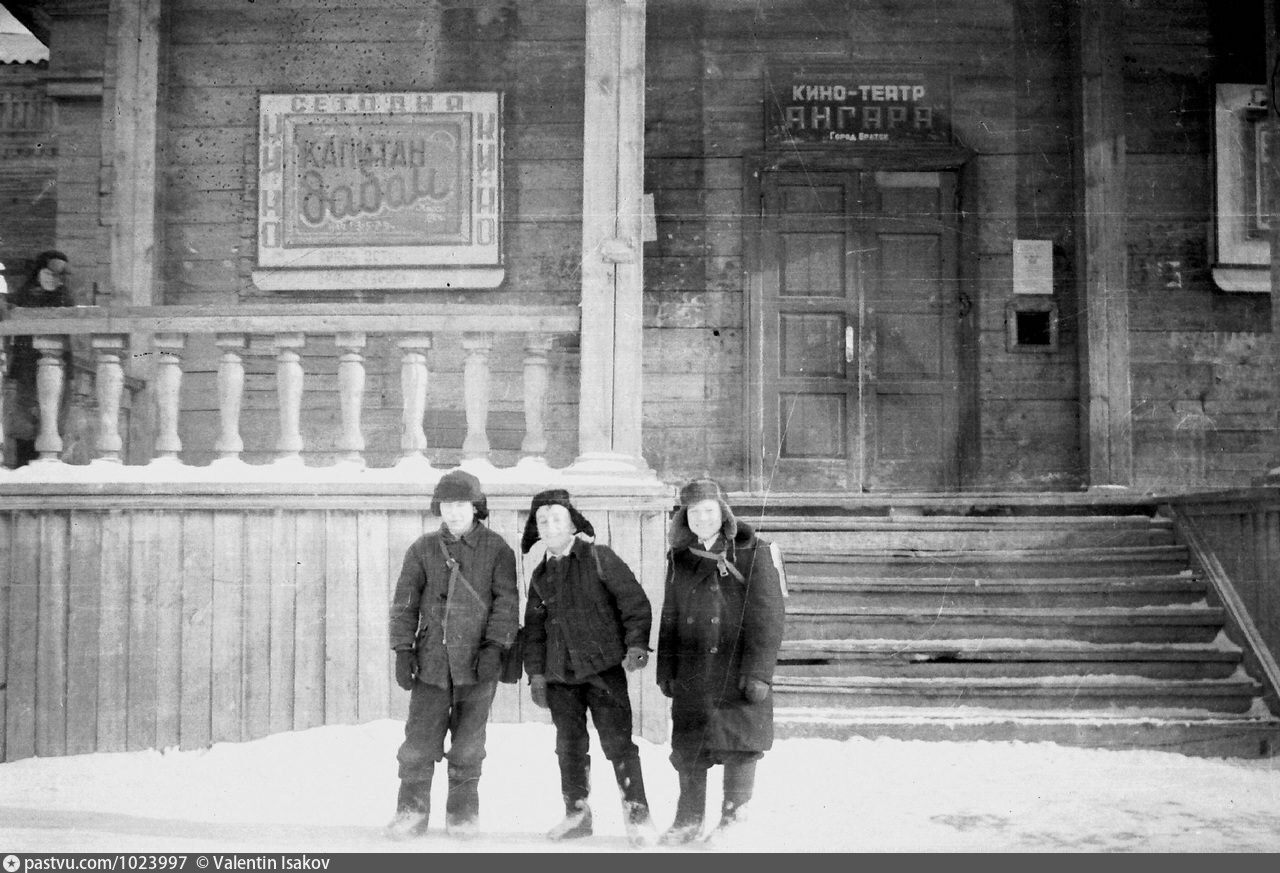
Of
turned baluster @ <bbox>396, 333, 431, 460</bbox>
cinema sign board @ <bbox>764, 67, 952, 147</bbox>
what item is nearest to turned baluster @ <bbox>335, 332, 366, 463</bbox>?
turned baluster @ <bbox>396, 333, 431, 460</bbox>

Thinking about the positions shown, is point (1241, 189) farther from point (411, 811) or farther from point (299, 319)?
point (411, 811)

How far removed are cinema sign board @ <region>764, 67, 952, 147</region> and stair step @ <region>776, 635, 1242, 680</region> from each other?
4153 mm

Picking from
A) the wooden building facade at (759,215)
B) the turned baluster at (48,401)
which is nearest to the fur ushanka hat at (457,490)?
the turned baluster at (48,401)

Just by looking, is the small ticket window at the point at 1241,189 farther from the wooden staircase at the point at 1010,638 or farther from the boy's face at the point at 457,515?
the boy's face at the point at 457,515

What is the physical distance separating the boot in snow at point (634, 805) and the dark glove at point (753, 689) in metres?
0.54

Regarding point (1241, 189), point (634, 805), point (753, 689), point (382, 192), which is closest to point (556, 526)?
point (753, 689)

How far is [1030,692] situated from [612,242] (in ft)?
10.2

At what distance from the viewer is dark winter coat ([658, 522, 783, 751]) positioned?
4.50 m

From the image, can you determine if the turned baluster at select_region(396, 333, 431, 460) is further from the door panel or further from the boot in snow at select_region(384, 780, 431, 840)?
the door panel

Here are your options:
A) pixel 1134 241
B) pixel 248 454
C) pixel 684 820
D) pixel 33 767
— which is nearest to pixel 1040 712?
pixel 684 820

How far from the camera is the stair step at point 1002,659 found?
629cm

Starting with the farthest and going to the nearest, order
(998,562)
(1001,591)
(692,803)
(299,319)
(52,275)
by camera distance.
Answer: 1. (52,275)
2. (998,562)
3. (1001,591)
4. (299,319)
5. (692,803)

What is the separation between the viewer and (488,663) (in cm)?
464
